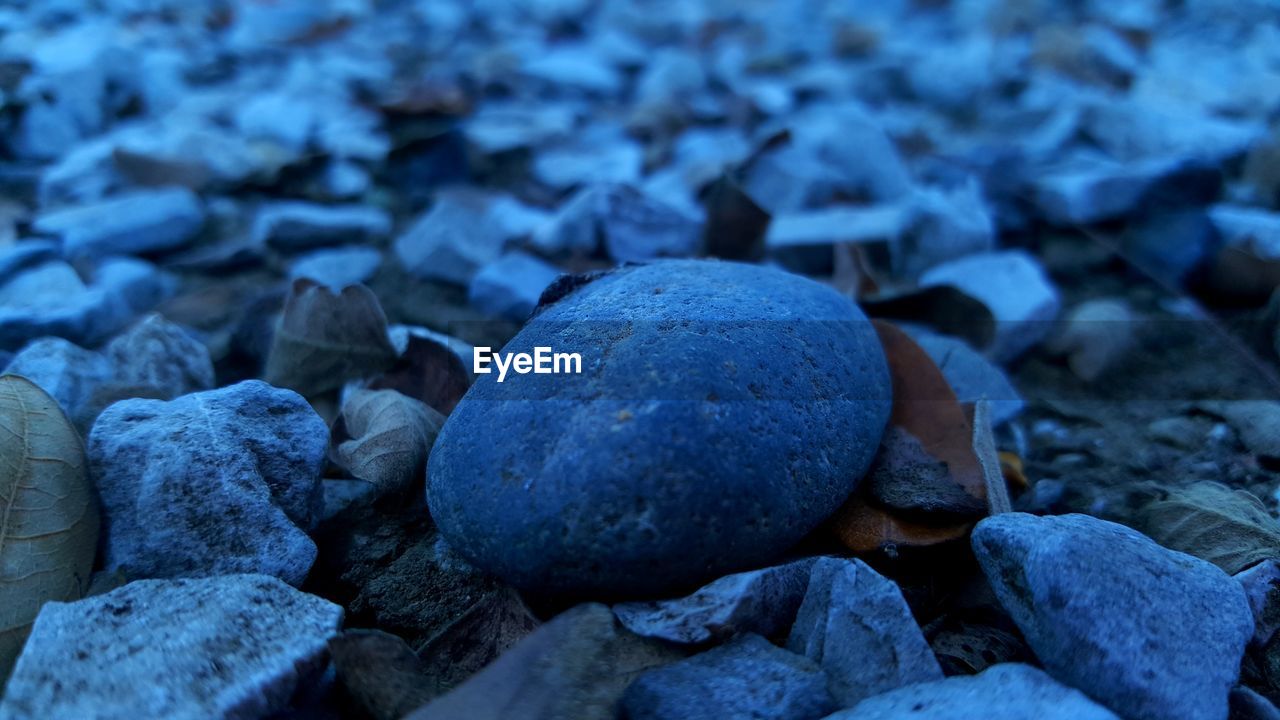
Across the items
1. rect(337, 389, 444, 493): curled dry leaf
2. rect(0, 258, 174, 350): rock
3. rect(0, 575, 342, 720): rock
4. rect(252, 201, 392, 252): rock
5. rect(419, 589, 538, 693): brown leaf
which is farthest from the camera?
rect(252, 201, 392, 252): rock

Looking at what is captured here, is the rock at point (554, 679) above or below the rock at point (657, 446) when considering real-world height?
below

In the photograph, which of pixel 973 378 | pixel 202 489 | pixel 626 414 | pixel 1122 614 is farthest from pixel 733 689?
pixel 973 378

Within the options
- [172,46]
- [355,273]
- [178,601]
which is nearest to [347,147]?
[355,273]

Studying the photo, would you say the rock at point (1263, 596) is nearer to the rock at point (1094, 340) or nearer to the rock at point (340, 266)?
the rock at point (1094, 340)

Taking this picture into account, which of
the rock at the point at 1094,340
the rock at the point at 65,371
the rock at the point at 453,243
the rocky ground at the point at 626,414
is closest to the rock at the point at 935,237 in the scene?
the rocky ground at the point at 626,414

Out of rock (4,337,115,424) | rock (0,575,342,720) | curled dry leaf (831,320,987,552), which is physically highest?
rock (4,337,115,424)

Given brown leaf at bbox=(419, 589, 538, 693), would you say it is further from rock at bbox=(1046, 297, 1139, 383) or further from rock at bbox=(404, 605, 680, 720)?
rock at bbox=(1046, 297, 1139, 383)

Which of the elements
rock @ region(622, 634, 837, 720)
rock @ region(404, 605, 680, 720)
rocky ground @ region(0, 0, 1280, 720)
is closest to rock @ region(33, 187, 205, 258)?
rocky ground @ region(0, 0, 1280, 720)
